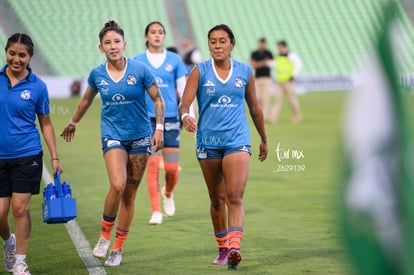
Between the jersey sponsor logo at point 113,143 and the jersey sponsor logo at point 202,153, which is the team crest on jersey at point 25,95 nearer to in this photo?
the jersey sponsor logo at point 113,143

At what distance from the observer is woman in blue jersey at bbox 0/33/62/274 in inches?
312

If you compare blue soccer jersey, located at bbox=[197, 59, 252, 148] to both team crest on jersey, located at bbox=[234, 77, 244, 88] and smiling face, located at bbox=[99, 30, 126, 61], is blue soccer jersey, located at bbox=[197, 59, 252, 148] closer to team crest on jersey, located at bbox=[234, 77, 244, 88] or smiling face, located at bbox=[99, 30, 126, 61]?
team crest on jersey, located at bbox=[234, 77, 244, 88]

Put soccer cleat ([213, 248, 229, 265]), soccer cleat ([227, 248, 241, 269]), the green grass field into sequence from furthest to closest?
soccer cleat ([213, 248, 229, 265])
the green grass field
soccer cleat ([227, 248, 241, 269])

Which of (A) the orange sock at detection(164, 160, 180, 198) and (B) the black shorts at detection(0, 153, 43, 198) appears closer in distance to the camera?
(B) the black shorts at detection(0, 153, 43, 198)

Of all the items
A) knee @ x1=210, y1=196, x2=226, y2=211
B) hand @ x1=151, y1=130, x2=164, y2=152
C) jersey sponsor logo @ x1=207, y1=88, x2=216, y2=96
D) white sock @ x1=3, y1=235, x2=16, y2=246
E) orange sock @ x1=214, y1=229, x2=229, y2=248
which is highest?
jersey sponsor logo @ x1=207, y1=88, x2=216, y2=96

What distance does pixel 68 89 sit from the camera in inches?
1623

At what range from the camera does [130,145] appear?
896cm

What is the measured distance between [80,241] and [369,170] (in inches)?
327

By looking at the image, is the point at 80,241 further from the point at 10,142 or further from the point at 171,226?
the point at 10,142

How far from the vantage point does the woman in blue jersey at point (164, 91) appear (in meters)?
11.5

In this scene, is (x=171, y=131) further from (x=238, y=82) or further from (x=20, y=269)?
(x=20, y=269)

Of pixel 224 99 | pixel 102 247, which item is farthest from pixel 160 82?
pixel 224 99

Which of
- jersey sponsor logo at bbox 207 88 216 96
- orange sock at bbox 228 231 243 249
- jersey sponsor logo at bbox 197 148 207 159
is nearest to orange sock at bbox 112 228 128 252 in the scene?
jersey sponsor logo at bbox 197 148 207 159

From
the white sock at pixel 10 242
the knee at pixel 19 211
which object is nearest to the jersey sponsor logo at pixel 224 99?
the knee at pixel 19 211
